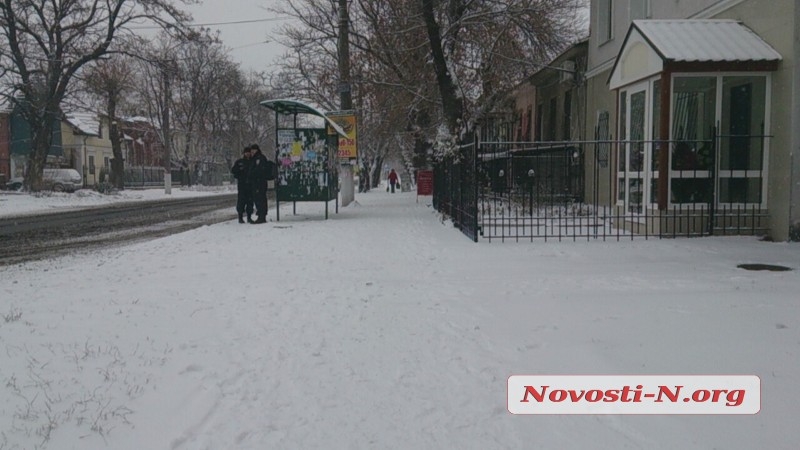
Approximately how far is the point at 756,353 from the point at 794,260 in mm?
4793

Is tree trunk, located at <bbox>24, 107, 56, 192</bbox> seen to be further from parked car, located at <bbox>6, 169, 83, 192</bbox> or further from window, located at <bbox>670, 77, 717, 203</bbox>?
window, located at <bbox>670, 77, 717, 203</bbox>

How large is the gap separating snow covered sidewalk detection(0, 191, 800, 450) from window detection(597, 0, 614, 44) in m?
10.7

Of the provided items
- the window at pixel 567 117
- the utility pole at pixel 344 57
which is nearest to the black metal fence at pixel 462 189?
the utility pole at pixel 344 57

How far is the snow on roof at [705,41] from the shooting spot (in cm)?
1053

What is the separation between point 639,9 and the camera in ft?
52.5

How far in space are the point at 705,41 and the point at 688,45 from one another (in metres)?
0.32

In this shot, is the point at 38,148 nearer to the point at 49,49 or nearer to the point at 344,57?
→ the point at 49,49

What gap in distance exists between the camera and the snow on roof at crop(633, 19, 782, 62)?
10.5m

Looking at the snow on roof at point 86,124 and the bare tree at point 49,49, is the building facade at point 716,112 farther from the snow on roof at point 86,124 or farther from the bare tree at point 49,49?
the snow on roof at point 86,124

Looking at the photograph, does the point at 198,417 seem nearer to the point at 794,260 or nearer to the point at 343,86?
the point at 794,260

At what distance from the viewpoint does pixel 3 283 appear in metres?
7.63

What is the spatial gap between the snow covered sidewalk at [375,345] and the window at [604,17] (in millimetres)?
10729

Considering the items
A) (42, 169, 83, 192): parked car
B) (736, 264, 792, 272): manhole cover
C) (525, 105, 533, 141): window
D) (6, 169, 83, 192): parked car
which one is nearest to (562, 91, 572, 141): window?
(525, 105, 533, 141): window

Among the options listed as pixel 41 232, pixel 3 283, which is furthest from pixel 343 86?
pixel 3 283
